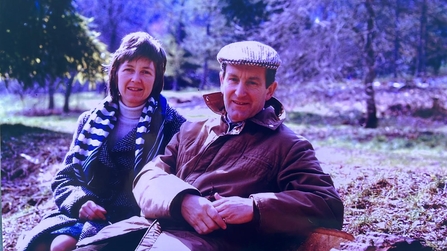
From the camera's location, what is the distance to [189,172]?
1.87 meters

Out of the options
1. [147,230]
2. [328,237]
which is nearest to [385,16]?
[328,237]

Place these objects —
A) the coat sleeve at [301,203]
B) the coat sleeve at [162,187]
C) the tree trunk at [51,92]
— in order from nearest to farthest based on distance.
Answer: the coat sleeve at [301,203]
the coat sleeve at [162,187]
the tree trunk at [51,92]

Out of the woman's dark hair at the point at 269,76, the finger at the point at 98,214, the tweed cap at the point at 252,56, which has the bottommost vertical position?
the finger at the point at 98,214

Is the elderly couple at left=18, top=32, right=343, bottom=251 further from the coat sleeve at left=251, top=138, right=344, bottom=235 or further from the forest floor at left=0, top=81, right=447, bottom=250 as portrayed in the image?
the forest floor at left=0, top=81, right=447, bottom=250

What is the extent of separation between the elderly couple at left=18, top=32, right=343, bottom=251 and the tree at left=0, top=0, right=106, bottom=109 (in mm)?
626

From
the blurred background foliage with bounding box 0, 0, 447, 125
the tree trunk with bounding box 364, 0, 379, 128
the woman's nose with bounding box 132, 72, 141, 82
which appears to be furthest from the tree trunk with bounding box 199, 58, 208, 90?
the tree trunk with bounding box 364, 0, 379, 128

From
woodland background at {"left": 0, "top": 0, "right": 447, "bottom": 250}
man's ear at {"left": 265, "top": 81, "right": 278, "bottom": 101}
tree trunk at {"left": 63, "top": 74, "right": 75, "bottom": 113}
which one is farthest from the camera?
tree trunk at {"left": 63, "top": 74, "right": 75, "bottom": 113}

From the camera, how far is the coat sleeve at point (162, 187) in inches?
68.4

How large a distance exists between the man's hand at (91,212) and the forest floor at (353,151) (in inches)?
22.3

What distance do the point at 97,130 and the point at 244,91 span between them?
785 mm

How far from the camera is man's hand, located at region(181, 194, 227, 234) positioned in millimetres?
1681

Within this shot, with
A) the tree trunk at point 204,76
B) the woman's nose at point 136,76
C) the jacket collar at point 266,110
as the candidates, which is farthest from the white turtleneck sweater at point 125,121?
the jacket collar at point 266,110

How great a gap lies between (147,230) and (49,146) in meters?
1.58

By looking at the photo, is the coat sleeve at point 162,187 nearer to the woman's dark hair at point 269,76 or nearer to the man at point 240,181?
the man at point 240,181
